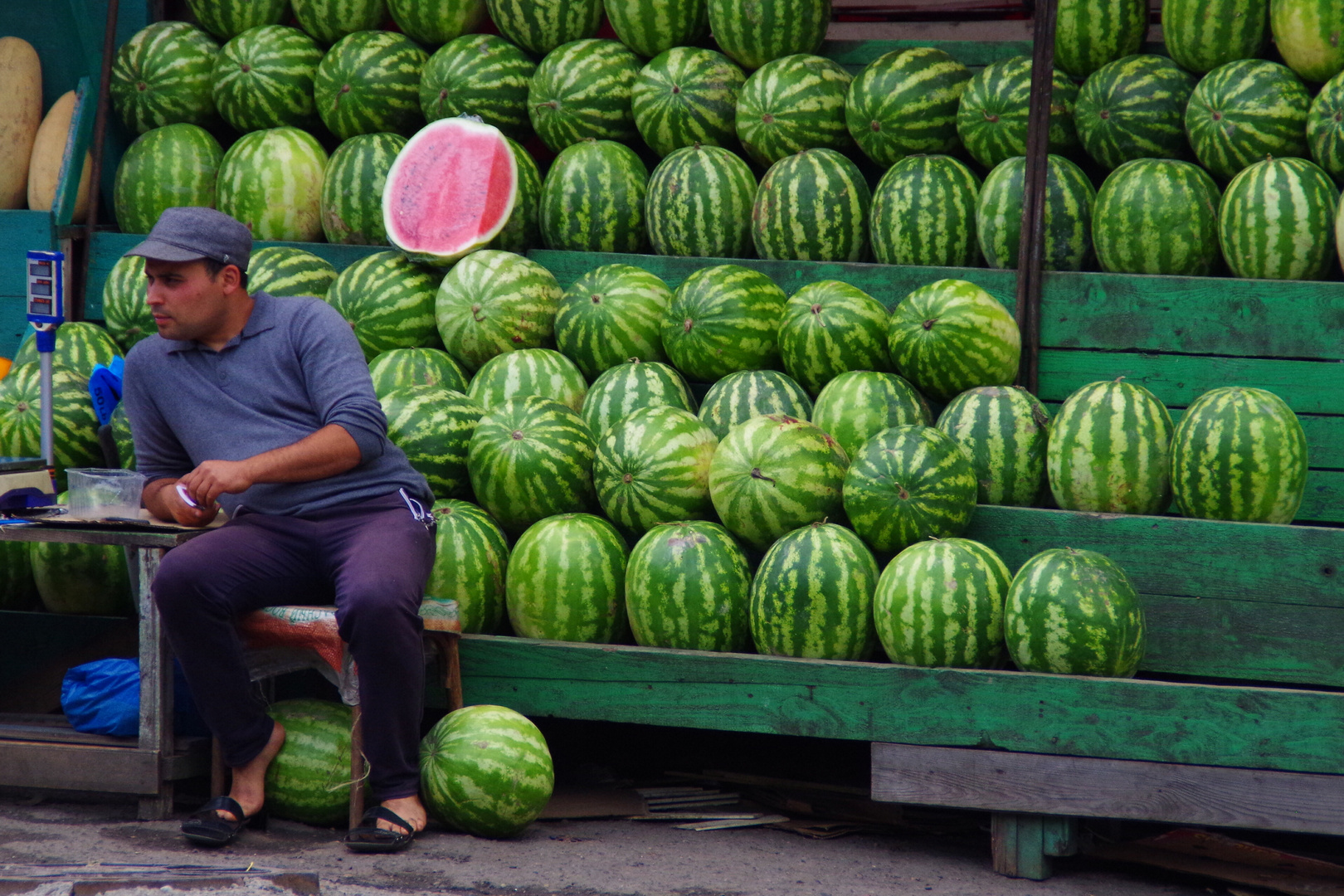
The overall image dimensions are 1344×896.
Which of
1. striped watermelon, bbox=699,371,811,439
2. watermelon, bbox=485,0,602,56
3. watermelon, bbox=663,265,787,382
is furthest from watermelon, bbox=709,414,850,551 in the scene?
watermelon, bbox=485,0,602,56

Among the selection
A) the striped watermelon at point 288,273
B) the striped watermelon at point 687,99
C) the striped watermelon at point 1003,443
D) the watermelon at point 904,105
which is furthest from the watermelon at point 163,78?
the striped watermelon at point 1003,443

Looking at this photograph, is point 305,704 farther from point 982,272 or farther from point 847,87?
point 847,87

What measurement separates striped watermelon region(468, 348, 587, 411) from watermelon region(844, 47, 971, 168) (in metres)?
1.32

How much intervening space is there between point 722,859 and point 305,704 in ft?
3.90

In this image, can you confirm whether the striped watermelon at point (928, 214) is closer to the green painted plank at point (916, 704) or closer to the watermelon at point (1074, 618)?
the watermelon at point (1074, 618)

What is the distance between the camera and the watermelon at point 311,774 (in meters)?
3.46

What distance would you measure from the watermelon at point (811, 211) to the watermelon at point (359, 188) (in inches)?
53.9

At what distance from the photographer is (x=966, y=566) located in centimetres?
341

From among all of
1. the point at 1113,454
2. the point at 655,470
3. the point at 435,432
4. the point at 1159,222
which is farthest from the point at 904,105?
the point at 435,432

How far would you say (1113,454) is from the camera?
3.62 m

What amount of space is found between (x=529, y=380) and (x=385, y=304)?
2.12ft

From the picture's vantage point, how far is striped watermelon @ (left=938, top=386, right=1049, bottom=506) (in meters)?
3.79

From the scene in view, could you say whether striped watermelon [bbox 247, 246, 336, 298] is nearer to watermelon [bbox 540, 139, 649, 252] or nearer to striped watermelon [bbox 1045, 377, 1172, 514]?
watermelon [bbox 540, 139, 649, 252]

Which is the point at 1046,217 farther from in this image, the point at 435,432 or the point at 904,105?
the point at 435,432
